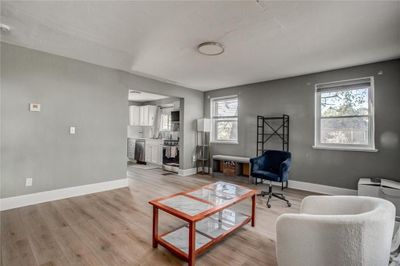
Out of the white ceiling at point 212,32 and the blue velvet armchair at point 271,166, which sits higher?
the white ceiling at point 212,32

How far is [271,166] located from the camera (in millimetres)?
3820

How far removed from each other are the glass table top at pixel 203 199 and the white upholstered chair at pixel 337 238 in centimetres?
80

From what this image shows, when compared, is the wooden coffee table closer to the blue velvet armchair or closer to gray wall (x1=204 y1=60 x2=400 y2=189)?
the blue velvet armchair

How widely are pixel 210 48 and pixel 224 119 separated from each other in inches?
115

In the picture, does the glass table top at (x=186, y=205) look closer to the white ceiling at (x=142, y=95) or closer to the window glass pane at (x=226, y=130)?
the window glass pane at (x=226, y=130)

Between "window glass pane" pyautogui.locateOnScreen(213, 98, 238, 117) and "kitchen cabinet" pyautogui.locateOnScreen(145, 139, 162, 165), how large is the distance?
7.36 feet

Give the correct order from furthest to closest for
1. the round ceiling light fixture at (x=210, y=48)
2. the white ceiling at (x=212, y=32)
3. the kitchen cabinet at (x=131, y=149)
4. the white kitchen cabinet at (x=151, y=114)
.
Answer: the kitchen cabinet at (x=131, y=149), the white kitchen cabinet at (x=151, y=114), the round ceiling light fixture at (x=210, y=48), the white ceiling at (x=212, y=32)

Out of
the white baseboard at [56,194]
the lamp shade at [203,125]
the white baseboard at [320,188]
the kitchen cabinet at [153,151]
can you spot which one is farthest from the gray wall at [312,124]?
the white baseboard at [56,194]

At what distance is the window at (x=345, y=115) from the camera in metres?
3.44

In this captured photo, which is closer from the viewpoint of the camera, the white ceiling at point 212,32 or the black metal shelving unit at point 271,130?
the white ceiling at point 212,32

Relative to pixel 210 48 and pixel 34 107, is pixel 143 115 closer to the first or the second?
pixel 34 107

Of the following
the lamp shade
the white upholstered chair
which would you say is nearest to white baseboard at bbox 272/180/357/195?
the lamp shade

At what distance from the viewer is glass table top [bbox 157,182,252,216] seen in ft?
6.17

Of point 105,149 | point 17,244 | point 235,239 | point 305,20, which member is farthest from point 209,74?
point 17,244
